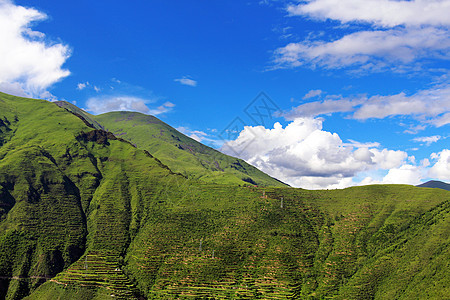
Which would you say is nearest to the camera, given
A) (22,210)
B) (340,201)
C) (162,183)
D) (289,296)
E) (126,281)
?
(289,296)

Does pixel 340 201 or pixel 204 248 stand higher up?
pixel 340 201

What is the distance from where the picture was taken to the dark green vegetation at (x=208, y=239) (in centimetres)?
10125

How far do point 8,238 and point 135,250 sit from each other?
46.3m

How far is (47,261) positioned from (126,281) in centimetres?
3124

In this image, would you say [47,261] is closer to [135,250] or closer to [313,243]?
[135,250]

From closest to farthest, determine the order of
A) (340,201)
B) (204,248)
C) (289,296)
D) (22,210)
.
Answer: (289,296) < (204,248) < (22,210) < (340,201)

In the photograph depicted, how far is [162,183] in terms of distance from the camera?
164 m

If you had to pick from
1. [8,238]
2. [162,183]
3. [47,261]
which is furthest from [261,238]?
[8,238]

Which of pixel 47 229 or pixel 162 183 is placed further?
pixel 162 183

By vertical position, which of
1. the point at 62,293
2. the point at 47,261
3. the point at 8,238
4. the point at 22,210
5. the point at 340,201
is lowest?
the point at 62,293

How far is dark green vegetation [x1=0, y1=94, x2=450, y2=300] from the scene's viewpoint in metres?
101

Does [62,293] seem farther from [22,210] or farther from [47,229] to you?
[22,210]

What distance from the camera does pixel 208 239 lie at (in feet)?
401

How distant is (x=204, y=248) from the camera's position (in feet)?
389
